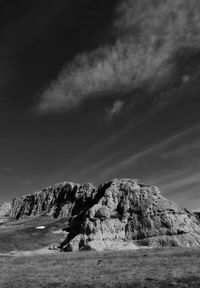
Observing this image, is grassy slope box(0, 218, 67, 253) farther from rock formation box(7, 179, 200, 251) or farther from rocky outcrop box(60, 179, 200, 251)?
rocky outcrop box(60, 179, 200, 251)

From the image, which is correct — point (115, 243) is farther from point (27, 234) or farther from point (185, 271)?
point (185, 271)

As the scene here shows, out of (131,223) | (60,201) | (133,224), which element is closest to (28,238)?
(131,223)

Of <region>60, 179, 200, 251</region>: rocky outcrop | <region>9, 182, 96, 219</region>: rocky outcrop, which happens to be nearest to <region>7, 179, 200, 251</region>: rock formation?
<region>60, 179, 200, 251</region>: rocky outcrop

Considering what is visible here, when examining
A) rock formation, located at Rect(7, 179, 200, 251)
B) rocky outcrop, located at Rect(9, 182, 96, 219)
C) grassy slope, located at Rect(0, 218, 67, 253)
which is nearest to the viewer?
rock formation, located at Rect(7, 179, 200, 251)

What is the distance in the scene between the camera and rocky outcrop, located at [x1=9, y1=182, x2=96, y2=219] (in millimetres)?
152150

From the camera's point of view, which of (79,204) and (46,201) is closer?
(79,204)

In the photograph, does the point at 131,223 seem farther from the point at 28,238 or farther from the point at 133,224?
the point at 28,238

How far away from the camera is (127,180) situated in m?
126

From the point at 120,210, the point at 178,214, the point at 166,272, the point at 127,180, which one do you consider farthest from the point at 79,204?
the point at 166,272

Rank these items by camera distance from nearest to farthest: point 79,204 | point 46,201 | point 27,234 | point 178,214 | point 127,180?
point 178,214
point 27,234
point 127,180
point 79,204
point 46,201

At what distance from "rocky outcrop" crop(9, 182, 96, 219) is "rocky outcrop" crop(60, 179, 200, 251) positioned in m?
39.1

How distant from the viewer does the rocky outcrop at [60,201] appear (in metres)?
152

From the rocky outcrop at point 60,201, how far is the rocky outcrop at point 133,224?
1539 inches

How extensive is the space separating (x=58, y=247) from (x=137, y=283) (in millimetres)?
71514
